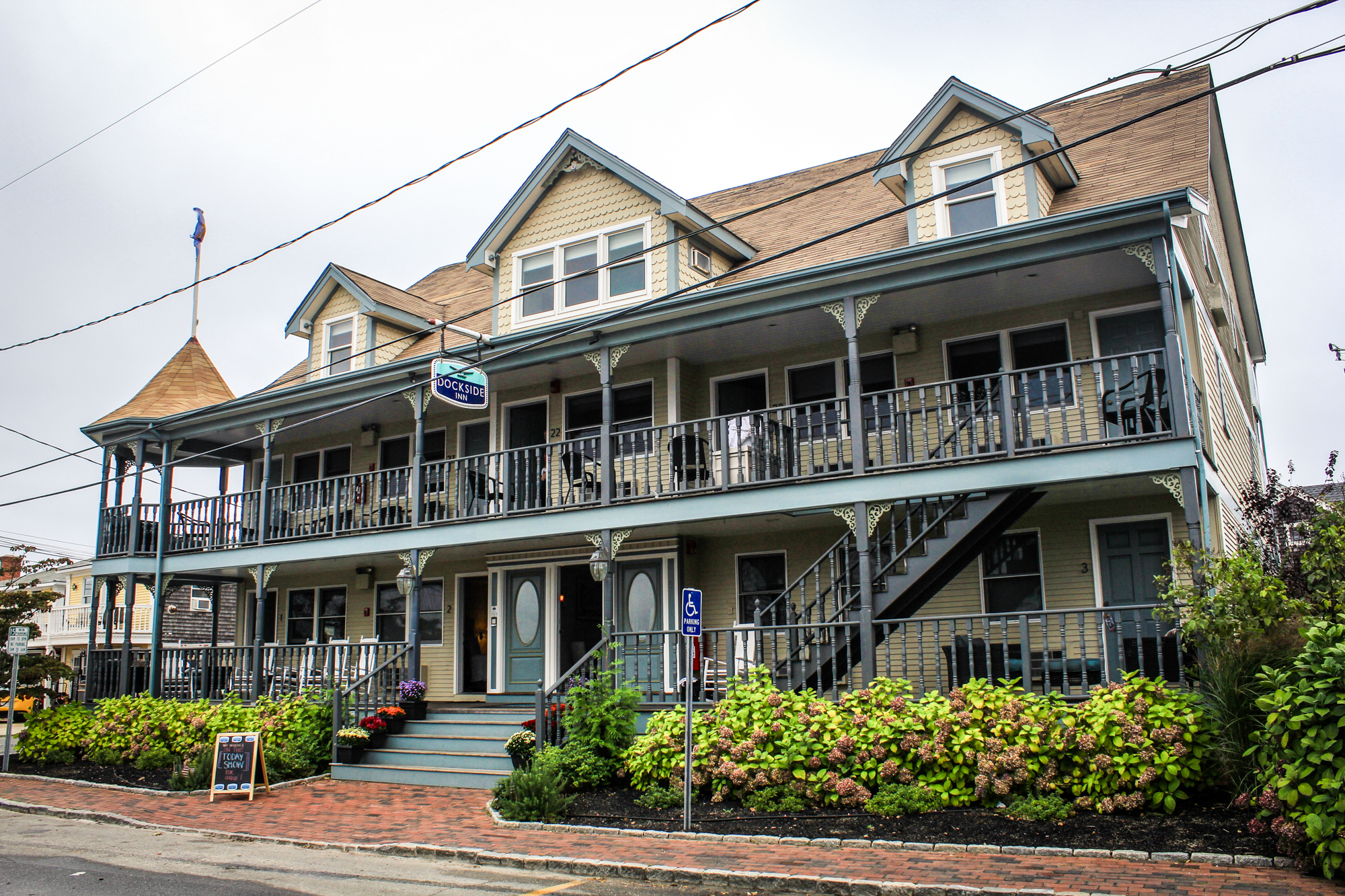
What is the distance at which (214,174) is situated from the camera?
1355cm

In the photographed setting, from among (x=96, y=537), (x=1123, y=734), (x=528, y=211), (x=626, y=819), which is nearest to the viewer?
(x=1123, y=734)

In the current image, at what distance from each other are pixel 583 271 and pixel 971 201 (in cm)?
602

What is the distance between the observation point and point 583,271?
1680 centimetres

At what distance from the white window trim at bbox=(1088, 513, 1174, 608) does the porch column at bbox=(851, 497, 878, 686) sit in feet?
10.1

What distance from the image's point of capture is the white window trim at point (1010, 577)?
13875 mm

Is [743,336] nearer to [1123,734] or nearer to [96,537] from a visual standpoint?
[1123,734]

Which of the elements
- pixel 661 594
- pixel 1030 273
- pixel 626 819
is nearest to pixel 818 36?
pixel 1030 273

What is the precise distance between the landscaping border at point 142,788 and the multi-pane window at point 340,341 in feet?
27.3

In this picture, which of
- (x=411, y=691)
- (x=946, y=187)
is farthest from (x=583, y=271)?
(x=411, y=691)

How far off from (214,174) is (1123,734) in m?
12.3

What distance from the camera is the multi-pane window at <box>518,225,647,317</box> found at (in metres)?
16.9

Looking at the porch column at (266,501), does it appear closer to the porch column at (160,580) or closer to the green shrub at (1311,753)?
the porch column at (160,580)

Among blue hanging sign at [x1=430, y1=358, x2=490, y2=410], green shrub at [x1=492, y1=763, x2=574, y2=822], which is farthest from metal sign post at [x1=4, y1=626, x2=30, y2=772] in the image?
green shrub at [x1=492, y1=763, x2=574, y2=822]

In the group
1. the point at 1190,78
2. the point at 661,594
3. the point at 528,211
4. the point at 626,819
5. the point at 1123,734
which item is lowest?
the point at 626,819
